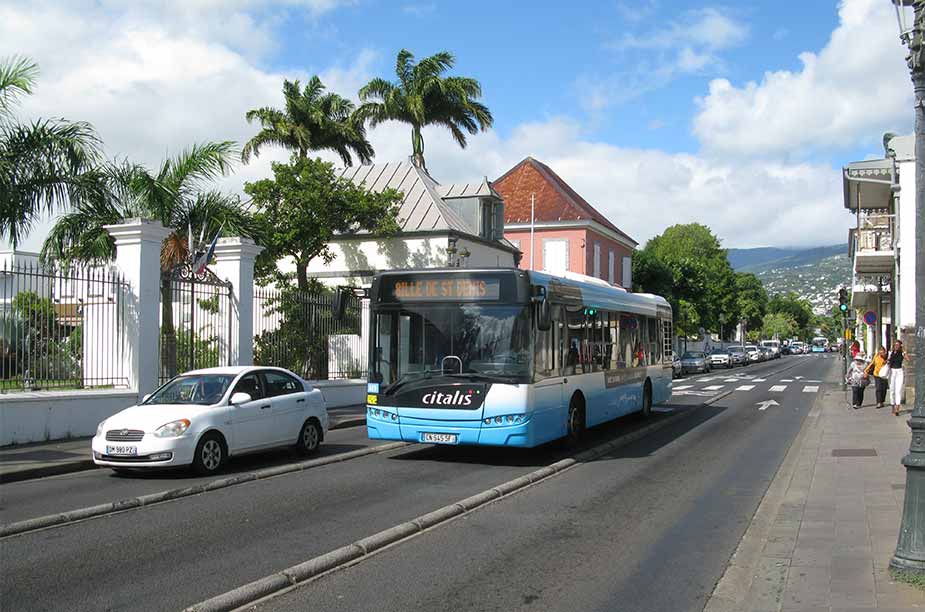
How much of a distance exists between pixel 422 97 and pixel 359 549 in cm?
3610

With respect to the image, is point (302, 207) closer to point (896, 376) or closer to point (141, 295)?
point (141, 295)

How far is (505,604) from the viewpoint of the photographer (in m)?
5.98

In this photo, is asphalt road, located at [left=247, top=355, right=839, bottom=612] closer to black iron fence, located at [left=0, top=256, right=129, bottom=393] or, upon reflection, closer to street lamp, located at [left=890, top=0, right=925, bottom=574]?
street lamp, located at [left=890, top=0, right=925, bottom=574]

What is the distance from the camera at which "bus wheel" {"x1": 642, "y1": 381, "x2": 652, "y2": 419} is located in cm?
1941

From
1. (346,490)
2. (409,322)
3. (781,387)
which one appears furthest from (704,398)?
(346,490)

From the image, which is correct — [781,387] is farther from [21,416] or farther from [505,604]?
[505,604]

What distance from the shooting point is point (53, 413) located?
581 inches

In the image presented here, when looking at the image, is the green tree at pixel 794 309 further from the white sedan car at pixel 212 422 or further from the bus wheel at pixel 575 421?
the white sedan car at pixel 212 422

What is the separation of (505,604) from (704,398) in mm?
23551

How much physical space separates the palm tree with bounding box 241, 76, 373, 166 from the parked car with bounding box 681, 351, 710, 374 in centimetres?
2438

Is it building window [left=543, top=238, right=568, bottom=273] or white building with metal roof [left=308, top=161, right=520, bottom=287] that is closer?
white building with metal roof [left=308, top=161, right=520, bottom=287]

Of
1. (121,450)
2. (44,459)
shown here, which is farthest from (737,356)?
(121,450)

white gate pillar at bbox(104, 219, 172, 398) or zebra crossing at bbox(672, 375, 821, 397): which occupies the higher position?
white gate pillar at bbox(104, 219, 172, 398)

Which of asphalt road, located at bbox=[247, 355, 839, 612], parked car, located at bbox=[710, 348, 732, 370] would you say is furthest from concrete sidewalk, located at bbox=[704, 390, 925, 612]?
parked car, located at bbox=[710, 348, 732, 370]
